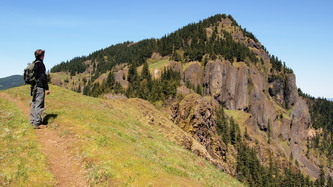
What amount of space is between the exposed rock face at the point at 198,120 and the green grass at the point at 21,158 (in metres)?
57.3

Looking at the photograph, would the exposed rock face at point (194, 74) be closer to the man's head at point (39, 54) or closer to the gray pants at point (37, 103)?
the man's head at point (39, 54)

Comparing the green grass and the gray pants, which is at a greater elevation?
the gray pants

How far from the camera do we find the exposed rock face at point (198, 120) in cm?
7364

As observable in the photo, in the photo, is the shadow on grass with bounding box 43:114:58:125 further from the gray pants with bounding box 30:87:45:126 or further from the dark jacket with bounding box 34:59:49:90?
the dark jacket with bounding box 34:59:49:90

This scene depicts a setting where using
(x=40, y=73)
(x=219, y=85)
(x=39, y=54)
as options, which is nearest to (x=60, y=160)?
(x=40, y=73)

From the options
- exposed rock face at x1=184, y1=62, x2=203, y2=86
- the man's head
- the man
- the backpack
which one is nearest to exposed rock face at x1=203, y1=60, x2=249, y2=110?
exposed rock face at x1=184, y1=62, x2=203, y2=86

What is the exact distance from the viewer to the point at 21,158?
13.5 meters

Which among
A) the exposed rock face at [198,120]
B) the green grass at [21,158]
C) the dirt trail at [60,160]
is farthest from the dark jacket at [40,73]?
the exposed rock face at [198,120]

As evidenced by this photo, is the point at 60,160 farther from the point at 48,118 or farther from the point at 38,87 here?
the point at 48,118

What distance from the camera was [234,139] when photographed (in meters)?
134

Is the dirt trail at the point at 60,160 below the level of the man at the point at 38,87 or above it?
below

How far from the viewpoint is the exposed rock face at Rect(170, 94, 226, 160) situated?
73637mm

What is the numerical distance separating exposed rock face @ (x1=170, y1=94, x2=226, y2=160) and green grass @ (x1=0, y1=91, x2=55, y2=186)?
57.3 meters

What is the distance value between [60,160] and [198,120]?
63.1 meters
